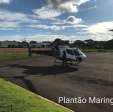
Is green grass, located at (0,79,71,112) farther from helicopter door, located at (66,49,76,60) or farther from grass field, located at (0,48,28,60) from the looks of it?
grass field, located at (0,48,28,60)

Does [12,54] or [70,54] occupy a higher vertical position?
[70,54]

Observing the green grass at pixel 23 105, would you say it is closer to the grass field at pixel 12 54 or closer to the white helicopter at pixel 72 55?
the white helicopter at pixel 72 55

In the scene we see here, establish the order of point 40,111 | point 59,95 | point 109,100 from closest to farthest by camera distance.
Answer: point 40,111, point 109,100, point 59,95

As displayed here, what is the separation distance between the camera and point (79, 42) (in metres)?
123

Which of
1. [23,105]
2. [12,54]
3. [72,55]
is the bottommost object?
[12,54]

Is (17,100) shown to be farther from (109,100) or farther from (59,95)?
(109,100)

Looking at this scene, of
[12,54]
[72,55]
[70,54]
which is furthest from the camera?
[12,54]

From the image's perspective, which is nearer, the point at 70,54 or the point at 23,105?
the point at 23,105

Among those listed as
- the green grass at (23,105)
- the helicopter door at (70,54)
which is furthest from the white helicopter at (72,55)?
the green grass at (23,105)

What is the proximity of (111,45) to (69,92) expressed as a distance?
10708 cm

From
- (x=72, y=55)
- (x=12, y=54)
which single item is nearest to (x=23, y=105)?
(x=72, y=55)

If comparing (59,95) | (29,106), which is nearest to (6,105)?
(29,106)

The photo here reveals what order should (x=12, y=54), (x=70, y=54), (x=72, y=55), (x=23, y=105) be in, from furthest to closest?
(x=12, y=54), (x=70, y=54), (x=72, y=55), (x=23, y=105)

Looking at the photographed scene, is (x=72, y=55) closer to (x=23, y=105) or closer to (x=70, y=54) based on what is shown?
(x=70, y=54)
